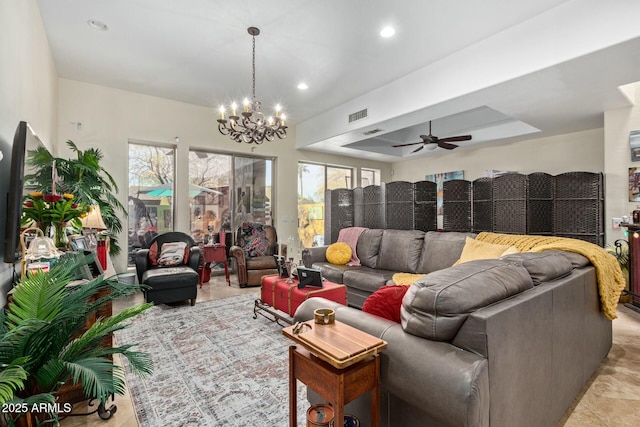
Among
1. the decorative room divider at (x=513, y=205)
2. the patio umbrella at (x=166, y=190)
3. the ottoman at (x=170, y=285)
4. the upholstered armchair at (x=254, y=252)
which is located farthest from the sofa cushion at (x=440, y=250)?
the patio umbrella at (x=166, y=190)

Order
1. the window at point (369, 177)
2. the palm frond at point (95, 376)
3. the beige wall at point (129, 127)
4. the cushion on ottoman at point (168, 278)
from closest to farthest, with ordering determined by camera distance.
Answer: the palm frond at point (95, 376) < the cushion on ottoman at point (168, 278) < the beige wall at point (129, 127) < the window at point (369, 177)

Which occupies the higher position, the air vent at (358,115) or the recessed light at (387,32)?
the recessed light at (387,32)

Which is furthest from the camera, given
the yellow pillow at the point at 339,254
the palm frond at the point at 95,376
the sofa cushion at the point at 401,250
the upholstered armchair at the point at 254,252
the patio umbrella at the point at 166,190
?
the patio umbrella at the point at 166,190

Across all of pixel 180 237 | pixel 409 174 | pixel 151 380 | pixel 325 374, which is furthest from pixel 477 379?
pixel 409 174

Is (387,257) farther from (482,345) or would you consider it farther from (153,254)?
(153,254)

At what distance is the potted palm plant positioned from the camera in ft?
3.20

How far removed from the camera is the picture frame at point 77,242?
282 cm

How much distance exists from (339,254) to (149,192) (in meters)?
3.50

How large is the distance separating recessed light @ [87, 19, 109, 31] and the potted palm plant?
126 inches

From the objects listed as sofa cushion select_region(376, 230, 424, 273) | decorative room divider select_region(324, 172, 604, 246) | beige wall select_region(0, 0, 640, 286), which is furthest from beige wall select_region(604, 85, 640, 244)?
sofa cushion select_region(376, 230, 424, 273)

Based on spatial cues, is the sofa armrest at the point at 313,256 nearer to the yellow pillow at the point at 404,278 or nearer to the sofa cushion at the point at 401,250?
the sofa cushion at the point at 401,250

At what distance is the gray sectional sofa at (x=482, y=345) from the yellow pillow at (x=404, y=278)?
1.62 m

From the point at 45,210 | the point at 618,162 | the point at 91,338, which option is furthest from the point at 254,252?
the point at 618,162

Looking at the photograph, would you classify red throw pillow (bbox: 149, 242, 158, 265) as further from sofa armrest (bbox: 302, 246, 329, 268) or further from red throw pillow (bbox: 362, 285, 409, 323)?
red throw pillow (bbox: 362, 285, 409, 323)
